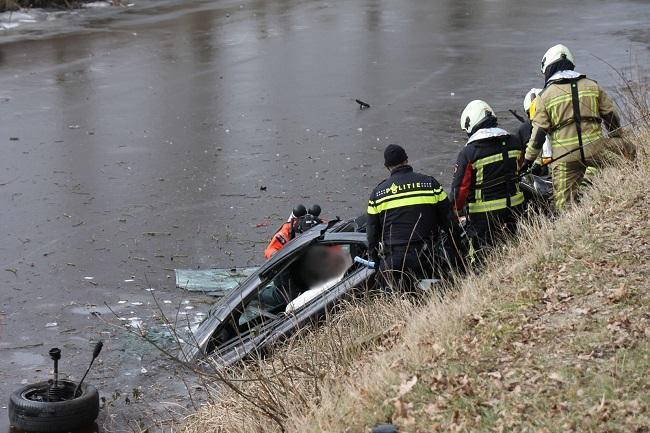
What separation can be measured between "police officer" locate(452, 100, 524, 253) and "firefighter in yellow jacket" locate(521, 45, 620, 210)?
780mm

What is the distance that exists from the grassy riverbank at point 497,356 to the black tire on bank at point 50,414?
1036mm

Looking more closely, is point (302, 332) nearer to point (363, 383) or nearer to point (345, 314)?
point (345, 314)

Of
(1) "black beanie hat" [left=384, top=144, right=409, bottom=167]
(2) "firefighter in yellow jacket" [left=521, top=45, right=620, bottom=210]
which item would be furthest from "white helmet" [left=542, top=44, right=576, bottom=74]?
(1) "black beanie hat" [left=384, top=144, right=409, bottom=167]

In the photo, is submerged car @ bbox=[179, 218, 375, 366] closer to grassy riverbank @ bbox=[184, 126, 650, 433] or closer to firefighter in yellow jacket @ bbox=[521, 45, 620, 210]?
grassy riverbank @ bbox=[184, 126, 650, 433]

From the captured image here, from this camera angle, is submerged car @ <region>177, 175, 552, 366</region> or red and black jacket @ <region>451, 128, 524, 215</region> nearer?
submerged car @ <region>177, 175, 552, 366</region>

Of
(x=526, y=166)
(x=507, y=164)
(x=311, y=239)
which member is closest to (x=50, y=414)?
(x=311, y=239)

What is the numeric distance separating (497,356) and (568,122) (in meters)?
3.83

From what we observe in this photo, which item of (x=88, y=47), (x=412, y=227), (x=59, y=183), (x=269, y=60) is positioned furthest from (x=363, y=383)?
(x=88, y=47)

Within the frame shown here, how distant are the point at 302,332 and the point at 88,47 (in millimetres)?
18349

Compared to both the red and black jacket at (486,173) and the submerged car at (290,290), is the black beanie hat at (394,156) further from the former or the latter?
the red and black jacket at (486,173)

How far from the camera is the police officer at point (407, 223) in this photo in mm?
7789

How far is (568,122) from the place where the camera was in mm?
9383

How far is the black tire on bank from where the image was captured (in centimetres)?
746

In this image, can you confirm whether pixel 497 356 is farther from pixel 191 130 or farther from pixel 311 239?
pixel 191 130
